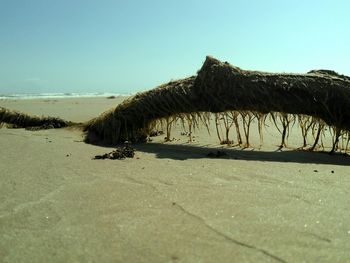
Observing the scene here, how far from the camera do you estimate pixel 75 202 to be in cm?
304

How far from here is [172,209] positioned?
289cm

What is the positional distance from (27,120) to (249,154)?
411 cm

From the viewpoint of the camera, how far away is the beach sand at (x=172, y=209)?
2.29 m

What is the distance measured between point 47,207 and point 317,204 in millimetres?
1730

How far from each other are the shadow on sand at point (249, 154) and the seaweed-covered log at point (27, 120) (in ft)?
6.87

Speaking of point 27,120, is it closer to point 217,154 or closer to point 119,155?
point 119,155

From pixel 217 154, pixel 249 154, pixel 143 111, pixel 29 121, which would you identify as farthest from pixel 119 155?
pixel 29 121

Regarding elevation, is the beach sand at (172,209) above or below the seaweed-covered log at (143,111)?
below

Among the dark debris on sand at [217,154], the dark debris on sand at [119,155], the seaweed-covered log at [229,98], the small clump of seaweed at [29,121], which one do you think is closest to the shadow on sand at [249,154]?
the dark debris on sand at [217,154]

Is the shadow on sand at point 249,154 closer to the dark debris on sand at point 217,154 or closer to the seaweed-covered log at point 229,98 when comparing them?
the dark debris on sand at point 217,154

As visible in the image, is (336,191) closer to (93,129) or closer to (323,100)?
(323,100)

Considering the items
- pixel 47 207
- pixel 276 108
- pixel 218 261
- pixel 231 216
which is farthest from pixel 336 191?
pixel 276 108

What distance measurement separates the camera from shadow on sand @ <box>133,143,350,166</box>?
4.85 m

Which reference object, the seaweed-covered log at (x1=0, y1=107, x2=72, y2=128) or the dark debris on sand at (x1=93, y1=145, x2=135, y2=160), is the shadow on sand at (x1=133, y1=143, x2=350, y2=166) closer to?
the dark debris on sand at (x1=93, y1=145, x2=135, y2=160)
